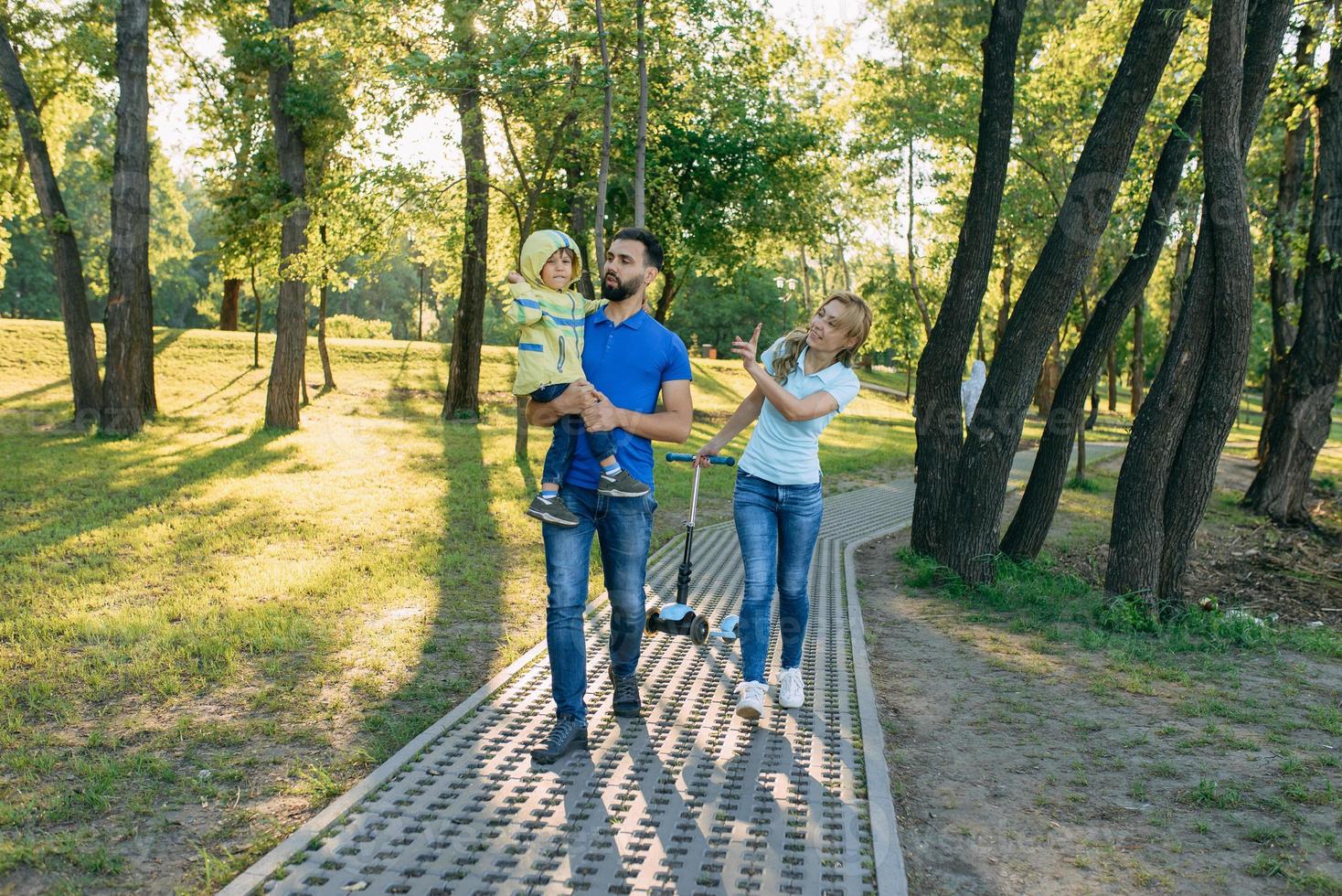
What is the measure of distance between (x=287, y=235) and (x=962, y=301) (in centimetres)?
1291

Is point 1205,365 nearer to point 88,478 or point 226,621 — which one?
point 226,621

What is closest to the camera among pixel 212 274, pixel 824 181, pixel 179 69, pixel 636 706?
pixel 636 706

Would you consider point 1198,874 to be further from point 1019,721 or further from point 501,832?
point 501,832

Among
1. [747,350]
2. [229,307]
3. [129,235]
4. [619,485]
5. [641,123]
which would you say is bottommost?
[619,485]

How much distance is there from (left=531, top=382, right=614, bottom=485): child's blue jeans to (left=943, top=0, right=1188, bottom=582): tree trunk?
18.0ft

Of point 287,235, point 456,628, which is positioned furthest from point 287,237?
point 456,628

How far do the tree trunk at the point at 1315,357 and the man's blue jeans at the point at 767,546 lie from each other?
33.7ft

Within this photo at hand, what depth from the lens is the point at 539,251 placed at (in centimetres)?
420

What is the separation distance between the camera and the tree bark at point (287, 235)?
17406 mm

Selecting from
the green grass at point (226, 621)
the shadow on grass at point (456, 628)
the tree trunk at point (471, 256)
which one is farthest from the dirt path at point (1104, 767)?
the tree trunk at point (471, 256)

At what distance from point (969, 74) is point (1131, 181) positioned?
12780mm

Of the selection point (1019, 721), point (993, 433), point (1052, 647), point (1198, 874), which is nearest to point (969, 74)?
point (993, 433)

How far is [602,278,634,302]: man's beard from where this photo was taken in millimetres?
4387

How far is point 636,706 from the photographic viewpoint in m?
4.90
